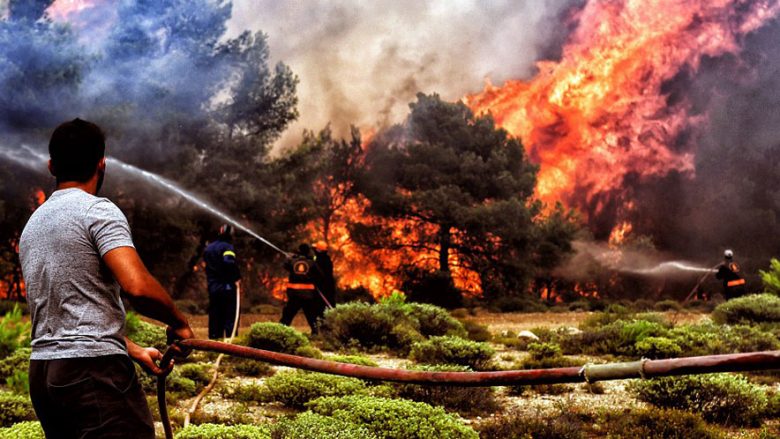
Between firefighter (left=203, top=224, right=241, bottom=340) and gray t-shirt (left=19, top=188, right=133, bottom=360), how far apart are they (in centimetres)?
904

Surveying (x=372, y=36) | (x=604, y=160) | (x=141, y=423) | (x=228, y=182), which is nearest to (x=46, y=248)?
(x=141, y=423)

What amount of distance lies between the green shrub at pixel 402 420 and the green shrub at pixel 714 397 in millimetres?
2900

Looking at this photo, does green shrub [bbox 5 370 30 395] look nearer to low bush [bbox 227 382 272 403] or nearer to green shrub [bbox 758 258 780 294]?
low bush [bbox 227 382 272 403]

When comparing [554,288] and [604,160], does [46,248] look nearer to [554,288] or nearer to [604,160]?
[554,288]

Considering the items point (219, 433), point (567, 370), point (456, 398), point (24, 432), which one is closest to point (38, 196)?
point (456, 398)

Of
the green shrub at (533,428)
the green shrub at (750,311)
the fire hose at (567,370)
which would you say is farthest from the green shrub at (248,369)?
the green shrub at (750,311)

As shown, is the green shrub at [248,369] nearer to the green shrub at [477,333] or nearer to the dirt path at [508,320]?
the green shrub at [477,333]

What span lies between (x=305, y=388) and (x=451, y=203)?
2070 centimetres

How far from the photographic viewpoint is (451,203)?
27.5 meters

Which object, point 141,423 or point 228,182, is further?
point 228,182

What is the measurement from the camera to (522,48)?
38531 mm

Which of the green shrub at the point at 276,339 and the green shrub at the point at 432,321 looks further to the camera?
the green shrub at the point at 432,321

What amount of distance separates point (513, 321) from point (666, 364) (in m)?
19.4

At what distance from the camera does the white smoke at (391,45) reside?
3825 cm
